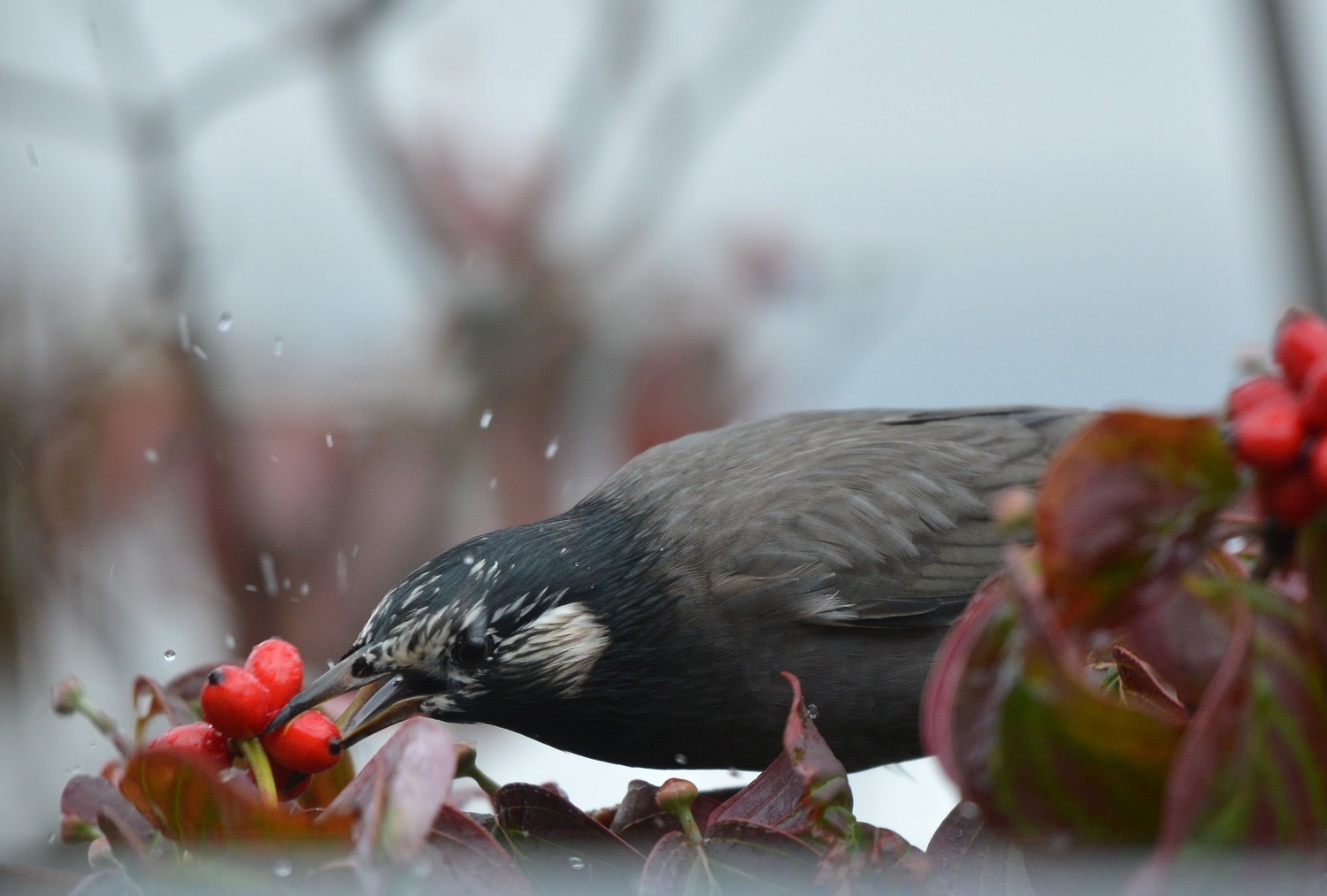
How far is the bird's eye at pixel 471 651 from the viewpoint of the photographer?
3.57ft

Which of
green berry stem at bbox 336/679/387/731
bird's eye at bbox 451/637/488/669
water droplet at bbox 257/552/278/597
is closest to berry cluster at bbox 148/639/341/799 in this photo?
green berry stem at bbox 336/679/387/731

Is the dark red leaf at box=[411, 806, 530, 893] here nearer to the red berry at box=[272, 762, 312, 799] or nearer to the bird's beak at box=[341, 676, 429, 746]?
the red berry at box=[272, 762, 312, 799]

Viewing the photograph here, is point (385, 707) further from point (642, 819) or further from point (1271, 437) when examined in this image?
point (1271, 437)

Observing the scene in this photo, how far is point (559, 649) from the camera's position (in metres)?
1.17

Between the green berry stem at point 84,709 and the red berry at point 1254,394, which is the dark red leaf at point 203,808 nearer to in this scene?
the green berry stem at point 84,709

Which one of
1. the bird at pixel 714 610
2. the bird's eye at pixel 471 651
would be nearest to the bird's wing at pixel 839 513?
the bird at pixel 714 610

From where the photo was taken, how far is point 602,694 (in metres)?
1.17

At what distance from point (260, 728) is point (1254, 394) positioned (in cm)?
53

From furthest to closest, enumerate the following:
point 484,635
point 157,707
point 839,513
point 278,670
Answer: point 839,513
point 484,635
point 157,707
point 278,670

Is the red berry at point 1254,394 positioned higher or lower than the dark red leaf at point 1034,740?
higher

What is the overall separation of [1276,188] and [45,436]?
246 centimetres

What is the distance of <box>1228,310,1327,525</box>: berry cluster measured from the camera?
0.41m

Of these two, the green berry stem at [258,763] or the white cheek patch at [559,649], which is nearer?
the green berry stem at [258,763]

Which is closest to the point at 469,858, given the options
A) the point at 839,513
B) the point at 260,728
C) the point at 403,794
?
the point at 403,794
